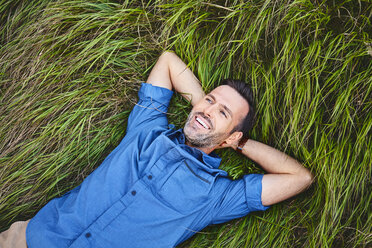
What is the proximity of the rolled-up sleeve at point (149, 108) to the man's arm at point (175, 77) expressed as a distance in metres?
0.08

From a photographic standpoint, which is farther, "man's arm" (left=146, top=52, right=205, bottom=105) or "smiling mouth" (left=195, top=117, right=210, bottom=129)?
"man's arm" (left=146, top=52, right=205, bottom=105)

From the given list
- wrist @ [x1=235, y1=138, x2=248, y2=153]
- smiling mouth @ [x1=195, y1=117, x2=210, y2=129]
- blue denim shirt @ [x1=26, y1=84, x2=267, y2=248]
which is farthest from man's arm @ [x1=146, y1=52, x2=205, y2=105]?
wrist @ [x1=235, y1=138, x2=248, y2=153]

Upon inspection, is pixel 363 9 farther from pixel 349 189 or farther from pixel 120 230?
pixel 120 230

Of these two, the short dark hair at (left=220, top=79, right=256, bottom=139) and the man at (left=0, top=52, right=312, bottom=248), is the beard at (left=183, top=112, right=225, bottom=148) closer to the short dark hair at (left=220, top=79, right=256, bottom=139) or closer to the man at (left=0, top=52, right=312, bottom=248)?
the man at (left=0, top=52, right=312, bottom=248)

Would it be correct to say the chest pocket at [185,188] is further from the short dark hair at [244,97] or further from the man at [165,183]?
the short dark hair at [244,97]

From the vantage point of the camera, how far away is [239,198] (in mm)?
2252

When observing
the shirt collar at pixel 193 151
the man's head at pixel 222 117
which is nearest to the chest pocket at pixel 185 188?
the shirt collar at pixel 193 151

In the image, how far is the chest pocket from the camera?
2.14m

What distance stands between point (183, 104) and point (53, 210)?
4.83 ft

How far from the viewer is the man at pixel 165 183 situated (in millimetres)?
2084

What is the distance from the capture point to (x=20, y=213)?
2545 millimetres

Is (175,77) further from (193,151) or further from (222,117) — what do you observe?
(193,151)

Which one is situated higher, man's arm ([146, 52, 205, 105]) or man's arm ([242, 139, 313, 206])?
man's arm ([146, 52, 205, 105])

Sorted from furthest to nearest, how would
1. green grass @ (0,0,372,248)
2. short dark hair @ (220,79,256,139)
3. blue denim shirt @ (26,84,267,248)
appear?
short dark hair @ (220,79,256,139)
green grass @ (0,0,372,248)
blue denim shirt @ (26,84,267,248)
